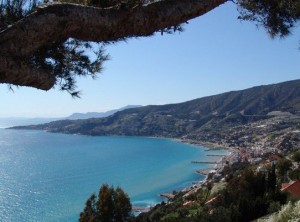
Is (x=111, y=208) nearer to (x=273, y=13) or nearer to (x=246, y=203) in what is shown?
(x=246, y=203)

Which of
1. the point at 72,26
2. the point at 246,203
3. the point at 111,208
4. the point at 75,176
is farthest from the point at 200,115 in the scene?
the point at 72,26

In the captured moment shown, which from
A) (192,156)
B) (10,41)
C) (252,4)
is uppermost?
(252,4)

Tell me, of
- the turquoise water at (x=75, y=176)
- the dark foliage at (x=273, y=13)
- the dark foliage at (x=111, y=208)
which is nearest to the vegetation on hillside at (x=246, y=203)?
the dark foliage at (x=111, y=208)

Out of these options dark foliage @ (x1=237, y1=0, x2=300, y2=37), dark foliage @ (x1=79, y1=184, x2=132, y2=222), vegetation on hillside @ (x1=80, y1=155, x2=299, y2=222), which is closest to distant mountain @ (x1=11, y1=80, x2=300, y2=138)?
vegetation on hillside @ (x1=80, y1=155, x2=299, y2=222)

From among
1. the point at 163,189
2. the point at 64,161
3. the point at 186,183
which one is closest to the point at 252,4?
the point at 163,189

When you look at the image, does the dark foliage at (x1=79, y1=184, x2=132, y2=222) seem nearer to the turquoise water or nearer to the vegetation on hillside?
the vegetation on hillside

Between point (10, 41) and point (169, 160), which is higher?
point (10, 41)

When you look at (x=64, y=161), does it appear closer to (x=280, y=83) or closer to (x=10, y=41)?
(x=10, y=41)

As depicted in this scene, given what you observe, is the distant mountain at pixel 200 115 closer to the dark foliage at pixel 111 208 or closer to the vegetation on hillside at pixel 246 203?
the vegetation on hillside at pixel 246 203
